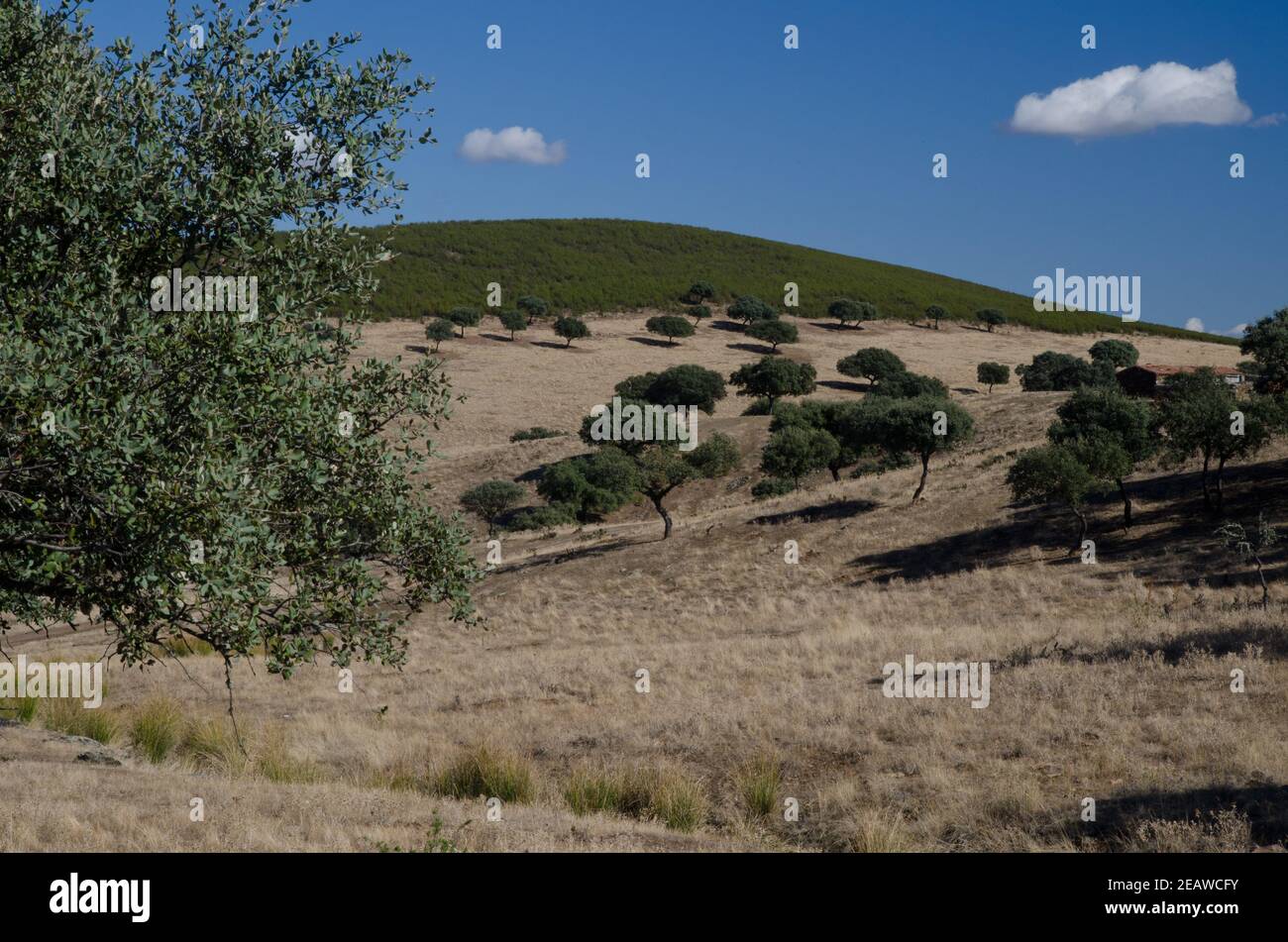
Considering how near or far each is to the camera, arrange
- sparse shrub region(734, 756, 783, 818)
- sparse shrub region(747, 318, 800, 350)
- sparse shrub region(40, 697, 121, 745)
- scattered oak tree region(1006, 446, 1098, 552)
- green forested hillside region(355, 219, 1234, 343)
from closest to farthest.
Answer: sparse shrub region(734, 756, 783, 818) → sparse shrub region(40, 697, 121, 745) → scattered oak tree region(1006, 446, 1098, 552) → sparse shrub region(747, 318, 800, 350) → green forested hillside region(355, 219, 1234, 343)

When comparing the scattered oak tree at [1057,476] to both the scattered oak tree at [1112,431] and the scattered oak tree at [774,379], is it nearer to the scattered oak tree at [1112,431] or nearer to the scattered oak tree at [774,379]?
the scattered oak tree at [1112,431]

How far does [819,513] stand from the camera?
49312 millimetres

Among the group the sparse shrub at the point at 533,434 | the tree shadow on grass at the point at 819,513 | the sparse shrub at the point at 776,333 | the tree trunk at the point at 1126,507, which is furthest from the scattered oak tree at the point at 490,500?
the sparse shrub at the point at 776,333

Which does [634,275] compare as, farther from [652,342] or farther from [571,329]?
[571,329]

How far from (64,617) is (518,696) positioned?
539 inches

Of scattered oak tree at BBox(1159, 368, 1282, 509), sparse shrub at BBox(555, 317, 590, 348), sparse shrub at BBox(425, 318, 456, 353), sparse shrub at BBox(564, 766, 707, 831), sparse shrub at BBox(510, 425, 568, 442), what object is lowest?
sparse shrub at BBox(564, 766, 707, 831)

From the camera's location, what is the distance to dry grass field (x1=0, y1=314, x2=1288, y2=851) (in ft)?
42.9

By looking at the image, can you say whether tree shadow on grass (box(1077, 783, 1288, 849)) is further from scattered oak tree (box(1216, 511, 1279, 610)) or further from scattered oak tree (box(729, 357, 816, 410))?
scattered oak tree (box(729, 357, 816, 410))

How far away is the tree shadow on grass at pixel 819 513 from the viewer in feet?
159

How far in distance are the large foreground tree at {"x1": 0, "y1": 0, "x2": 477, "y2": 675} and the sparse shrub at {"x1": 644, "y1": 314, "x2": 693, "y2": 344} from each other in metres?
106

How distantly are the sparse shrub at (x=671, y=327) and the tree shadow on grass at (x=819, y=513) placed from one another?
69.4 meters

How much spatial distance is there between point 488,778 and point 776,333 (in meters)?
102

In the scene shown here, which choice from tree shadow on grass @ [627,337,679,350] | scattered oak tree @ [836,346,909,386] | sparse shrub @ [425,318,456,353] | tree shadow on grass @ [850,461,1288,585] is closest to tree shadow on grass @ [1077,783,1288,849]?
tree shadow on grass @ [850,461,1288,585]

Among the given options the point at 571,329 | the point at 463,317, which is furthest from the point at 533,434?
the point at 463,317
